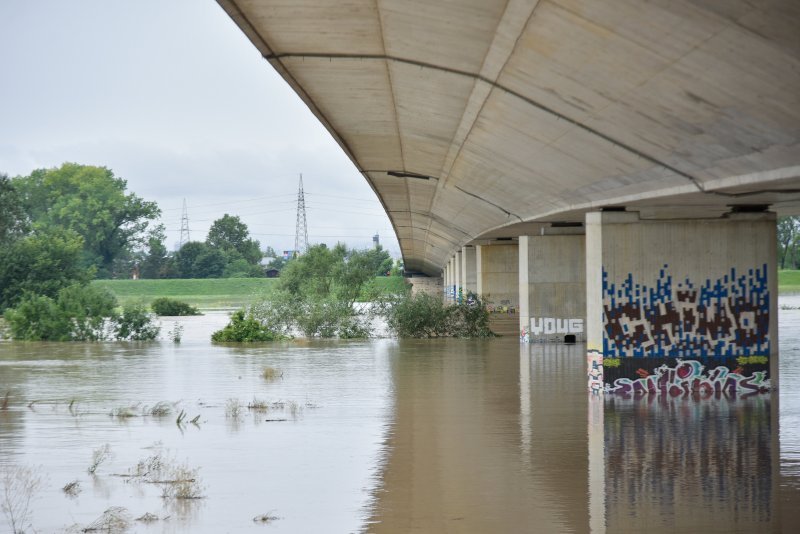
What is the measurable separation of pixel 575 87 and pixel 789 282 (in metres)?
103

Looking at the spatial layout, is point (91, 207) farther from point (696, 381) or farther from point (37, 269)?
point (696, 381)

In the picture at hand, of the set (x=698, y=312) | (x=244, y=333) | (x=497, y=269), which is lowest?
(x=244, y=333)

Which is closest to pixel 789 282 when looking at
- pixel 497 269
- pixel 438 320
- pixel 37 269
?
pixel 497 269

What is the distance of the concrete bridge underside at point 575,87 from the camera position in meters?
11.7

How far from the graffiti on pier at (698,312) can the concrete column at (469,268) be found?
43016 millimetres

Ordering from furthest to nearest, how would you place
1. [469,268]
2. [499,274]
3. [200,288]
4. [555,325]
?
[200,288]
[469,268]
[499,274]
[555,325]

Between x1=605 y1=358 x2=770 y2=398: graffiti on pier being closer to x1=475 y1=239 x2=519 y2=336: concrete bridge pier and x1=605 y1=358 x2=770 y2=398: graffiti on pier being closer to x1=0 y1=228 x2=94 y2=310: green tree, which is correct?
x1=475 y1=239 x2=519 y2=336: concrete bridge pier

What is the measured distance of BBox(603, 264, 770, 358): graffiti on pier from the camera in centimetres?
2506

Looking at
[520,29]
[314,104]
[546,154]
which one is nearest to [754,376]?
[546,154]

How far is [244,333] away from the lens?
157ft

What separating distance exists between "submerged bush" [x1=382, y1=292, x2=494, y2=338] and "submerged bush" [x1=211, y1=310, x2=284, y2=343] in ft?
18.5

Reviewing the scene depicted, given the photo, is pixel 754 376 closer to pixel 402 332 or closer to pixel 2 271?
pixel 402 332

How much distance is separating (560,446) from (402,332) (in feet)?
97.7

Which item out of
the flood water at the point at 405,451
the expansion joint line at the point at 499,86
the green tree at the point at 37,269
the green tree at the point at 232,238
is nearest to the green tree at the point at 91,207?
the green tree at the point at 232,238
